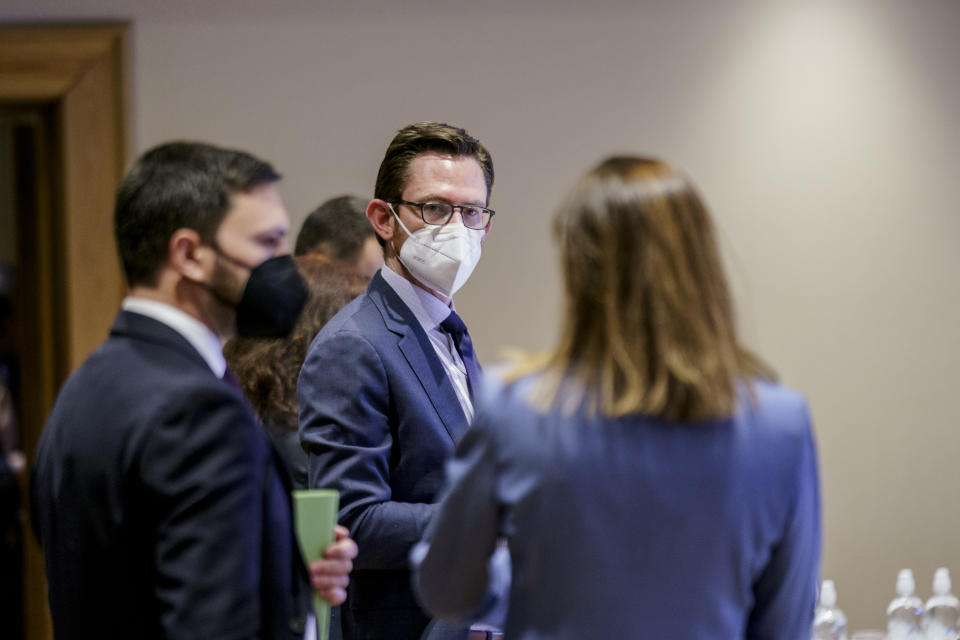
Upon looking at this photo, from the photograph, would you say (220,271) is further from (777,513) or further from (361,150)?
(361,150)

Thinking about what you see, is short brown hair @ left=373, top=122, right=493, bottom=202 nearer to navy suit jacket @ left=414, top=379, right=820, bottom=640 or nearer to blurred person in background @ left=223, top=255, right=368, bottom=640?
blurred person in background @ left=223, top=255, right=368, bottom=640

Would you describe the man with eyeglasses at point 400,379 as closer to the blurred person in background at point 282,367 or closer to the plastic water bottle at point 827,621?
the blurred person in background at point 282,367

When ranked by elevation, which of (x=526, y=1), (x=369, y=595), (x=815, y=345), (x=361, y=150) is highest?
(x=526, y=1)

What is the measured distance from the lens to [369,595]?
1.74 metres

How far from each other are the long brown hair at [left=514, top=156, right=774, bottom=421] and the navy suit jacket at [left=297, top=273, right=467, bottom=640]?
631mm

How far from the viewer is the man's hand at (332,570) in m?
1.29

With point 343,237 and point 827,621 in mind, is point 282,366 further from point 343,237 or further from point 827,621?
point 827,621

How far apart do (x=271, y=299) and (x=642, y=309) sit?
1.63 feet

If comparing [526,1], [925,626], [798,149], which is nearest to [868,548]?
[925,626]

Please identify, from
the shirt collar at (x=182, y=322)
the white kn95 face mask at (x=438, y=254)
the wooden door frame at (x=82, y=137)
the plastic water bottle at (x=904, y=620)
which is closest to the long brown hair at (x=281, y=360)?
the white kn95 face mask at (x=438, y=254)

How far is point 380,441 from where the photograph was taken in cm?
171

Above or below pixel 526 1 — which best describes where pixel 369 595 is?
below

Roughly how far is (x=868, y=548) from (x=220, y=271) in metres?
2.70

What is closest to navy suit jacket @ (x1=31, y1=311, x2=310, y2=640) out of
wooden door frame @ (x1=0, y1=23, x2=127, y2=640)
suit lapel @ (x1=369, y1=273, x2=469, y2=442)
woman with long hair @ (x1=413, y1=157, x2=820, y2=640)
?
woman with long hair @ (x1=413, y1=157, x2=820, y2=640)
